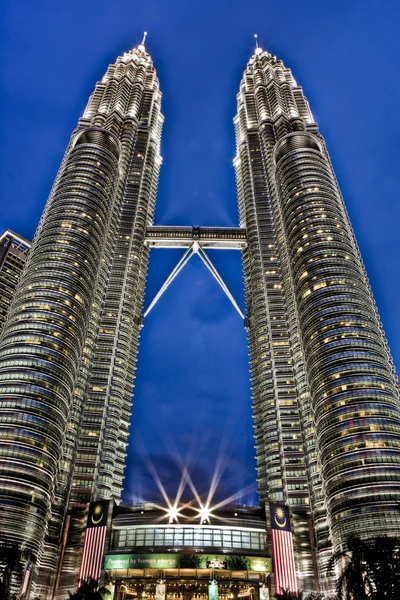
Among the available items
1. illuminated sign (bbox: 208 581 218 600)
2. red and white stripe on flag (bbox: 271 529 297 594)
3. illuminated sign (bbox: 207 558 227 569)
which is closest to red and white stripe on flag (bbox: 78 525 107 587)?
illuminated sign (bbox: 207 558 227 569)

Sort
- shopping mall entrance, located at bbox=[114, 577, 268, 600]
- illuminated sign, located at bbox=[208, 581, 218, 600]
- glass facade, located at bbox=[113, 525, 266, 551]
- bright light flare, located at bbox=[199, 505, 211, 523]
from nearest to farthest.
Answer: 1. illuminated sign, located at bbox=[208, 581, 218, 600]
2. shopping mall entrance, located at bbox=[114, 577, 268, 600]
3. glass facade, located at bbox=[113, 525, 266, 551]
4. bright light flare, located at bbox=[199, 505, 211, 523]

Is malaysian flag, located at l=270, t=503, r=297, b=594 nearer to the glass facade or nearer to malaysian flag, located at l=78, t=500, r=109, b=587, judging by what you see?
the glass facade

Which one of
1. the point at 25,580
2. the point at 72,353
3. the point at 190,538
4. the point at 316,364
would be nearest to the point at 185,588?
the point at 190,538

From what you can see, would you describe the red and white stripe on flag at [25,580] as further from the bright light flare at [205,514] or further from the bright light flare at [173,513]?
the bright light flare at [205,514]

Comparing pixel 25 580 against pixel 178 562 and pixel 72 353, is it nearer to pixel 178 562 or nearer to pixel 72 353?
pixel 178 562

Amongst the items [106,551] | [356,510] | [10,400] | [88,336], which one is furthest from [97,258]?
[356,510]

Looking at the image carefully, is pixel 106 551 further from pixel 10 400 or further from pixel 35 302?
pixel 35 302

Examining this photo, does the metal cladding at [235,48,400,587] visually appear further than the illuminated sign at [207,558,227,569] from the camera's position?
Yes

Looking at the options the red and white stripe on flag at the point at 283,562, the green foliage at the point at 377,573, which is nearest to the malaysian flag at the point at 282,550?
the red and white stripe on flag at the point at 283,562
